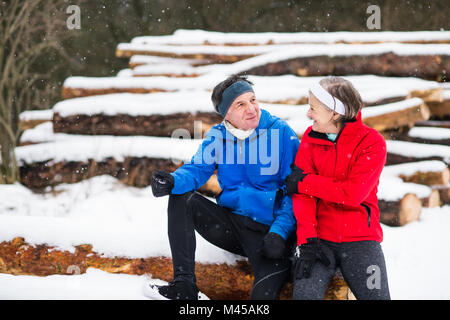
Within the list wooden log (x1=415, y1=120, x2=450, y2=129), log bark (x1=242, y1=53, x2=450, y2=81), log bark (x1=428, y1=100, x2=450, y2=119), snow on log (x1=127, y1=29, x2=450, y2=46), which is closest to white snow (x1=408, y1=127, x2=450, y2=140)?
wooden log (x1=415, y1=120, x2=450, y2=129)

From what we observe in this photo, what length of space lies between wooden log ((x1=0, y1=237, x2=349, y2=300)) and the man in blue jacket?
16cm

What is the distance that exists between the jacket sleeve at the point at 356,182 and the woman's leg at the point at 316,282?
0.31 metres

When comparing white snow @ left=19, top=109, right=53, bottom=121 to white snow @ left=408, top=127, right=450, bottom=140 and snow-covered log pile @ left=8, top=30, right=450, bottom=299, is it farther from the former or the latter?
white snow @ left=408, top=127, right=450, bottom=140

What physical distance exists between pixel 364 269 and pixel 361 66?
14.7 ft

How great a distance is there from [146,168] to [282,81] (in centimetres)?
223

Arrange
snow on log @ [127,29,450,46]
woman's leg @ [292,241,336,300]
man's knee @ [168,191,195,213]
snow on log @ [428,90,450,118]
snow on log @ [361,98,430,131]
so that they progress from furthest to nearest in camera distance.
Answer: snow on log @ [127,29,450,46] → snow on log @ [428,90,450,118] → snow on log @ [361,98,430,131] → man's knee @ [168,191,195,213] → woman's leg @ [292,241,336,300]

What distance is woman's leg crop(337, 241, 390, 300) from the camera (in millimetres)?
2213

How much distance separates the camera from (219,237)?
103 inches

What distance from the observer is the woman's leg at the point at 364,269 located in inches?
87.1

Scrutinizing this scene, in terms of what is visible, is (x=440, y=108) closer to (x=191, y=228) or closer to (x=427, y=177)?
(x=427, y=177)

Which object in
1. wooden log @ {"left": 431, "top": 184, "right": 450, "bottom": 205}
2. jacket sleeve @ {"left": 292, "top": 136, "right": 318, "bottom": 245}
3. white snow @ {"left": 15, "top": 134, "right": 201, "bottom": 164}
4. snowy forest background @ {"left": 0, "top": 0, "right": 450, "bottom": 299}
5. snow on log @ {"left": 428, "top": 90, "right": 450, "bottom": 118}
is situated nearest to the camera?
jacket sleeve @ {"left": 292, "top": 136, "right": 318, "bottom": 245}

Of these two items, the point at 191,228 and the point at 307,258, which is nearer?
the point at 307,258

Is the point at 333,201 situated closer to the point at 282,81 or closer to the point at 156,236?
the point at 156,236

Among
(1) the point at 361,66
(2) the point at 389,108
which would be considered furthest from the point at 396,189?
(1) the point at 361,66
